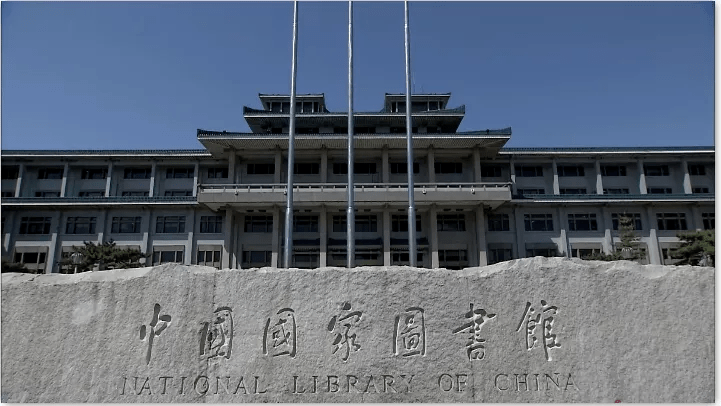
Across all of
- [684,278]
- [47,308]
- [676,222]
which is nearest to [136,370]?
[47,308]

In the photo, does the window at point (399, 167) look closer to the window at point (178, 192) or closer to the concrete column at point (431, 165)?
the concrete column at point (431, 165)

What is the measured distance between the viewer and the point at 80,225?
1122 inches

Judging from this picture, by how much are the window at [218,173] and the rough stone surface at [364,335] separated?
25.6m

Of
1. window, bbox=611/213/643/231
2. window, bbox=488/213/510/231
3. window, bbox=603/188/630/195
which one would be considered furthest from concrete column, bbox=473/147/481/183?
window, bbox=603/188/630/195

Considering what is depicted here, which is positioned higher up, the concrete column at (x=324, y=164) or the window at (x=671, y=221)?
the concrete column at (x=324, y=164)

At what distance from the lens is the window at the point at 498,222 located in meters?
28.2

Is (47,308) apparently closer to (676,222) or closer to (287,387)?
(287,387)

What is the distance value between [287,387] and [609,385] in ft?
11.7

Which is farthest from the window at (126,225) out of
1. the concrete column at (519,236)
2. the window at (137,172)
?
the concrete column at (519,236)

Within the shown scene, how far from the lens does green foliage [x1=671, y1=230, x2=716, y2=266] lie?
22.5 m

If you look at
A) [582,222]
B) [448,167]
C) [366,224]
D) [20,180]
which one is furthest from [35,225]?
[582,222]

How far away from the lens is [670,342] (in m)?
5.28

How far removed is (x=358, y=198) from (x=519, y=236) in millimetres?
10092

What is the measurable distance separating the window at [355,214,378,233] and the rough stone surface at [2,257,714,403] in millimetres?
22154
